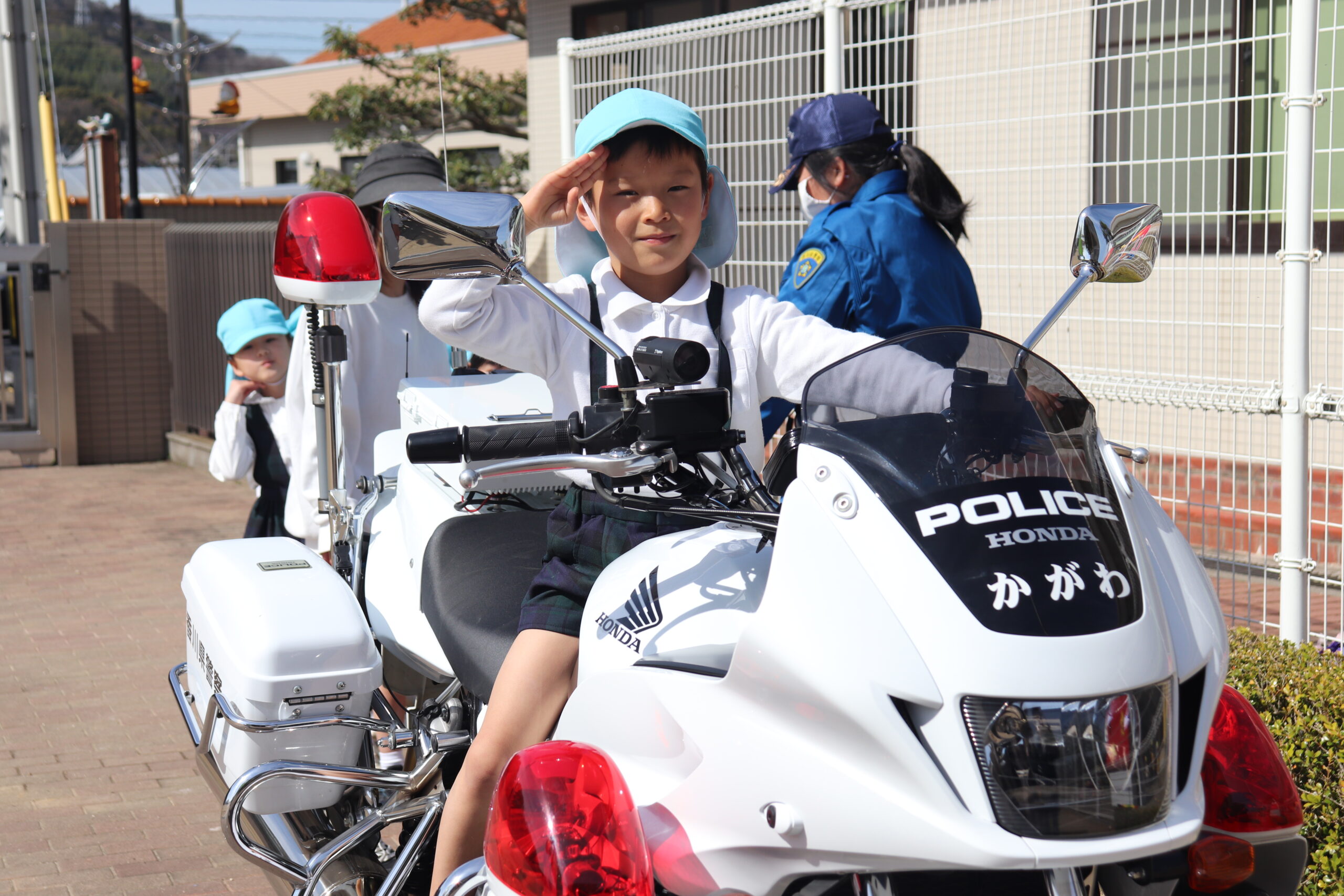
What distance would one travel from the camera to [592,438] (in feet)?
6.52

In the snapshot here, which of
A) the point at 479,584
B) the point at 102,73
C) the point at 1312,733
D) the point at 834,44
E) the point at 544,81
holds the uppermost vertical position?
the point at 102,73

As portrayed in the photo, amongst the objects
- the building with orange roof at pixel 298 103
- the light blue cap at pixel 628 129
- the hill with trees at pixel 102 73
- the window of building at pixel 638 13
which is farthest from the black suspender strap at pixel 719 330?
the hill with trees at pixel 102 73

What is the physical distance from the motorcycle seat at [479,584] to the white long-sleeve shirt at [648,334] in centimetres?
39

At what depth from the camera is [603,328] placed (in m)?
2.63

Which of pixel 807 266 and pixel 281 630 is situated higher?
pixel 807 266

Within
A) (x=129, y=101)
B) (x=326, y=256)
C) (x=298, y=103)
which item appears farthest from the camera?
(x=298, y=103)

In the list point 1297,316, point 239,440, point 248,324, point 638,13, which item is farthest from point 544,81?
point 1297,316

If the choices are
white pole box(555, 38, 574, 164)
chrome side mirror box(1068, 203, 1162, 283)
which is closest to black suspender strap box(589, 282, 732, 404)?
chrome side mirror box(1068, 203, 1162, 283)

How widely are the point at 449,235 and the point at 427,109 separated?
17.0 m

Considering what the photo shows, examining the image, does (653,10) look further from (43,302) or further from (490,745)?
(490,745)

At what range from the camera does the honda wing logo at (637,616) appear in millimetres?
2000

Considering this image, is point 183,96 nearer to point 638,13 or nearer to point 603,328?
point 638,13

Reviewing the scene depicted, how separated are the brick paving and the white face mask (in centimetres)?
266

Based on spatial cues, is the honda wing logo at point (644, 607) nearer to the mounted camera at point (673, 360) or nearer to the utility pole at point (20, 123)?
the mounted camera at point (673, 360)
